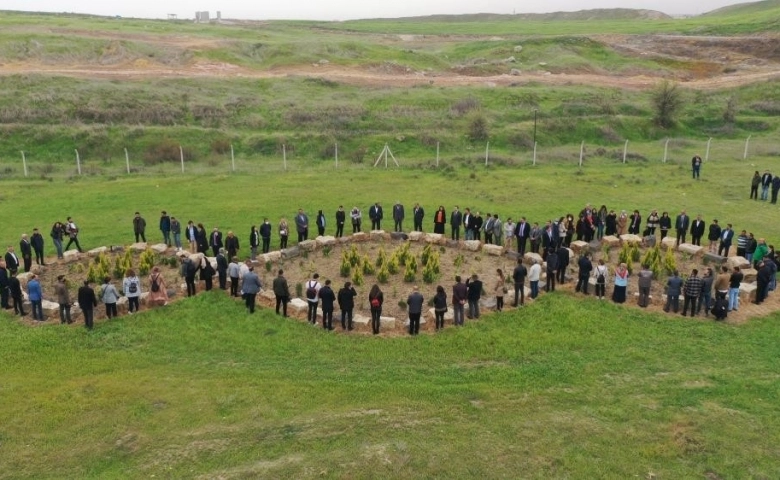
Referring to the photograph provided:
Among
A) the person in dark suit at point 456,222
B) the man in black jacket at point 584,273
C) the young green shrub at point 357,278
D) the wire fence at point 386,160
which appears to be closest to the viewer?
the man in black jacket at point 584,273

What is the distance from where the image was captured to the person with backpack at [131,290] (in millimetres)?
15828

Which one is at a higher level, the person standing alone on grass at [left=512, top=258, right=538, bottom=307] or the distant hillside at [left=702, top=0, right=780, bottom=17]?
the distant hillside at [left=702, top=0, right=780, bottom=17]

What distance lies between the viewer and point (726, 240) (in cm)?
1994

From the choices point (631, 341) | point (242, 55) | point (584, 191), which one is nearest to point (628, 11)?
point (242, 55)

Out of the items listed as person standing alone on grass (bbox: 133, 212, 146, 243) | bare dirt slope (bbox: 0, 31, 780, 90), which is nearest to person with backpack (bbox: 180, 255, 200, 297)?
person standing alone on grass (bbox: 133, 212, 146, 243)

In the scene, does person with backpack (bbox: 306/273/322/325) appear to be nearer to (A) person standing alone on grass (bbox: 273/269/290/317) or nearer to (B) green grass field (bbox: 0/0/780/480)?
(B) green grass field (bbox: 0/0/780/480)

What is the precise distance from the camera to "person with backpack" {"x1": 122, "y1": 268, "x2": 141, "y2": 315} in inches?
623

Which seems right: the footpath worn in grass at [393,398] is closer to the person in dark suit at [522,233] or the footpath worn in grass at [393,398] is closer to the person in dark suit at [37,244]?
the person in dark suit at [522,233]

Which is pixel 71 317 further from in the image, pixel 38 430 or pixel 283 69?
pixel 283 69

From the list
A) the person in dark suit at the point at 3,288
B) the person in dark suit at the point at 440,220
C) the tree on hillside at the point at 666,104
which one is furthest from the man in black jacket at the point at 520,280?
the tree on hillside at the point at 666,104

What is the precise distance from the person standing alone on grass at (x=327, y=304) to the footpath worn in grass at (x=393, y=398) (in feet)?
2.17

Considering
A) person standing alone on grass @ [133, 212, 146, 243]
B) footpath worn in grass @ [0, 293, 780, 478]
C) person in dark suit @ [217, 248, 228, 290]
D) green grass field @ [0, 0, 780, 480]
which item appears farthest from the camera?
person standing alone on grass @ [133, 212, 146, 243]

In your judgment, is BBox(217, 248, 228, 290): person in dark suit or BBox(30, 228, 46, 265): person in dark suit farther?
BBox(30, 228, 46, 265): person in dark suit

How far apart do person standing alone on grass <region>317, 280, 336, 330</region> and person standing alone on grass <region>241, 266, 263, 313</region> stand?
6.70ft
